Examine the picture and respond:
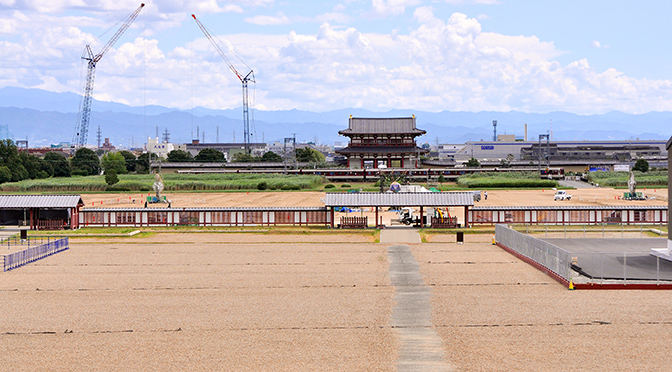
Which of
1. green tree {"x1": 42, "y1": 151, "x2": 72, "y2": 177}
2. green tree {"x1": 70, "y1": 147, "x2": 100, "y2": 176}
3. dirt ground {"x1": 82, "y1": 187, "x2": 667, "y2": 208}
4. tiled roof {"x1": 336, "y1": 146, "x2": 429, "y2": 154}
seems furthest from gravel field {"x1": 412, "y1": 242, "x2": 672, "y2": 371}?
green tree {"x1": 70, "y1": 147, "x2": 100, "y2": 176}

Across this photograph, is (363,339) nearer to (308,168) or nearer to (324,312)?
(324,312)

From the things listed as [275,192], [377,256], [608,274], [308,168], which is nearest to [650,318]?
[608,274]

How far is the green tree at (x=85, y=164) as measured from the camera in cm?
16412

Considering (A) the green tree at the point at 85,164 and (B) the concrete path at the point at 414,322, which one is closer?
(B) the concrete path at the point at 414,322

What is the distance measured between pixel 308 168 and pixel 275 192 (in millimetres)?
48654

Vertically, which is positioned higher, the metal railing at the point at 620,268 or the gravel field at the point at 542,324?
the metal railing at the point at 620,268

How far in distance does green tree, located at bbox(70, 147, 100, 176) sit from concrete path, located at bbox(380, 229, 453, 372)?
5568 inches

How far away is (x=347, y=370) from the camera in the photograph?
21094mm

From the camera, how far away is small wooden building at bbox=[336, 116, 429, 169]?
152 m

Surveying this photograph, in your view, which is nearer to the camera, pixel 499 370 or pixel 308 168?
pixel 499 370

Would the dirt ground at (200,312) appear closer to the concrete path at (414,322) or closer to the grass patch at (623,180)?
the concrete path at (414,322)

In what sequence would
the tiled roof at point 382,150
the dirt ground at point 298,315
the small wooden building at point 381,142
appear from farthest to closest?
1. the small wooden building at point 381,142
2. the tiled roof at point 382,150
3. the dirt ground at point 298,315

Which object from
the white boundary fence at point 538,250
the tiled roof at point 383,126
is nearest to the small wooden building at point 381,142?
the tiled roof at point 383,126

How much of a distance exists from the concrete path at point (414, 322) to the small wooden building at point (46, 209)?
114 ft
